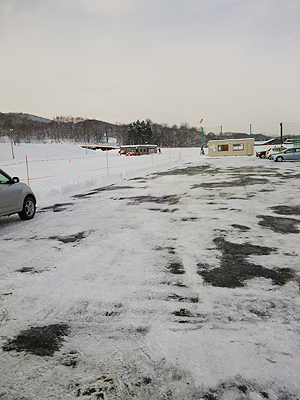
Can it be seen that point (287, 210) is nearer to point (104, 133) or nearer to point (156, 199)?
point (156, 199)

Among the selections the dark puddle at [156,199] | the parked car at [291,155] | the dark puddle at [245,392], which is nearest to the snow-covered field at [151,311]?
the dark puddle at [245,392]

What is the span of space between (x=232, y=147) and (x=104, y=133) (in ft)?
535

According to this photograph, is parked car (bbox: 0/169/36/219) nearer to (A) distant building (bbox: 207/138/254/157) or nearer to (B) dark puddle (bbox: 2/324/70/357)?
(B) dark puddle (bbox: 2/324/70/357)

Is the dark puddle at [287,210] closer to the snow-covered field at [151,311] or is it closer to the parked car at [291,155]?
the snow-covered field at [151,311]

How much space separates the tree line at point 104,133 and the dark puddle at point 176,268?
4859 centimetres

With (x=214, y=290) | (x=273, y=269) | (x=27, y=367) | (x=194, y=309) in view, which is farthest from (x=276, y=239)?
(x=27, y=367)

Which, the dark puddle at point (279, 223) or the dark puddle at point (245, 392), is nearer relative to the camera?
the dark puddle at point (245, 392)

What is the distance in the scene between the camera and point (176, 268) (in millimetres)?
4270

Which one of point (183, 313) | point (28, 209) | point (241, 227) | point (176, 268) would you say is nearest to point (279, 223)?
point (241, 227)

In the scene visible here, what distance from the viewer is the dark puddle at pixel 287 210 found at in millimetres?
7637

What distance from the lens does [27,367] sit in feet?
7.77

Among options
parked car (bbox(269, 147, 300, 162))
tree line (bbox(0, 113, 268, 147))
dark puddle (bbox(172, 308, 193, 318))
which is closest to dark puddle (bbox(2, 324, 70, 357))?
dark puddle (bbox(172, 308, 193, 318))

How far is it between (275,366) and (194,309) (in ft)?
3.28

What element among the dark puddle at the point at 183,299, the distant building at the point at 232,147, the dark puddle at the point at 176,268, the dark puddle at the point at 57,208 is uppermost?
the distant building at the point at 232,147
